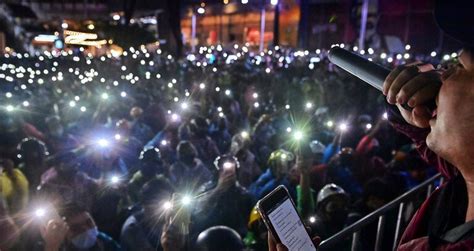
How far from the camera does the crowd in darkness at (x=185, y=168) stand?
168 inches

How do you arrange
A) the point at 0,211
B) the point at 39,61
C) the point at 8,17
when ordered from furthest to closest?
the point at 8,17
the point at 39,61
the point at 0,211

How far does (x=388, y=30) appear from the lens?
26.8 meters

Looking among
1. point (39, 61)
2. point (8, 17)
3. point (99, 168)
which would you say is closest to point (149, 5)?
point (8, 17)

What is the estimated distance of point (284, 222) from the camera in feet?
5.51

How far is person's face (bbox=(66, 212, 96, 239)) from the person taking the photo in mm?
3943

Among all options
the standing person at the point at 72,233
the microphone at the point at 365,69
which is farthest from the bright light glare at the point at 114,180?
the microphone at the point at 365,69

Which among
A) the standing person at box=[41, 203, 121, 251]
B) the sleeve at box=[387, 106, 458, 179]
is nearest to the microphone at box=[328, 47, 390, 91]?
the sleeve at box=[387, 106, 458, 179]

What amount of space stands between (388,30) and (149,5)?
52.9 feet

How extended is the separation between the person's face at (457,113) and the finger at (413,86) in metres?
0.05

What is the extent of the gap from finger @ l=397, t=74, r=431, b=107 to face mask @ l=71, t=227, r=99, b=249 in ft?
10.9

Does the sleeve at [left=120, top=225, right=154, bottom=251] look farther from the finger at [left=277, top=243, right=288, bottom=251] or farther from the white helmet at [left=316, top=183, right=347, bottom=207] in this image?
the finger at [left=277, top=243, right=288, bottom=251]

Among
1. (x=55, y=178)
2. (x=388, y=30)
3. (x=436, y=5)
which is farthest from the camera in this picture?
(x=388, y=30)

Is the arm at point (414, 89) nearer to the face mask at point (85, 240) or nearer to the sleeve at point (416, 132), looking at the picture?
the sleeve at point (416, 132)

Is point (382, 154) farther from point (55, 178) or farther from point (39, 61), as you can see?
point (39, 61)
